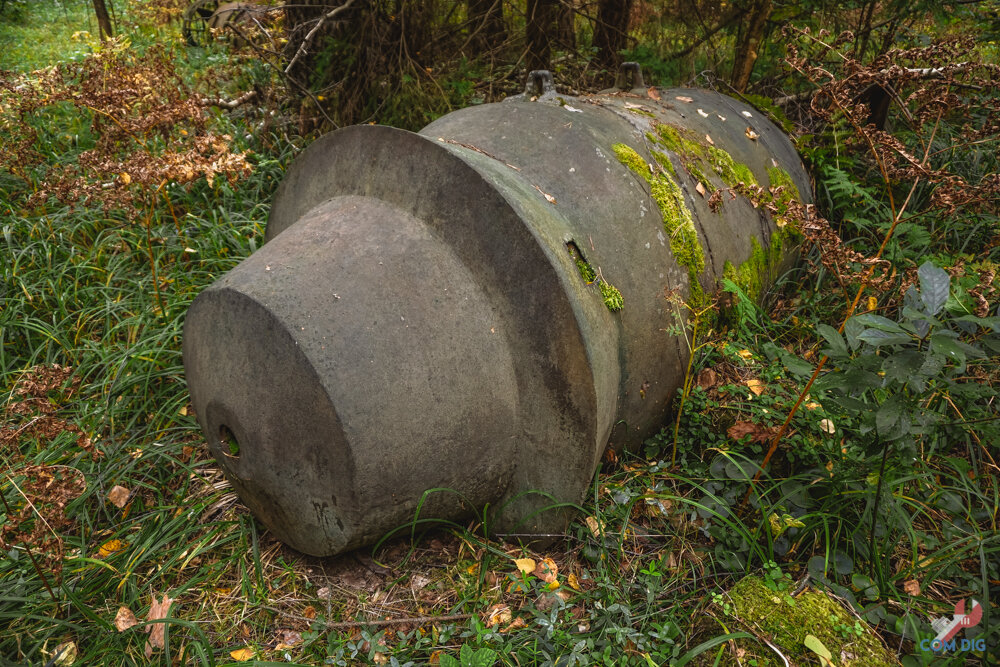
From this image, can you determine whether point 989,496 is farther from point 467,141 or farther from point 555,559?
point 467,141

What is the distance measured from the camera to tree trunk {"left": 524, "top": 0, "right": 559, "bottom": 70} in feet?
15.4

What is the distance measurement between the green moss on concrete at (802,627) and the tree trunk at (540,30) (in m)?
4.25

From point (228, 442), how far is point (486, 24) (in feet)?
12.8

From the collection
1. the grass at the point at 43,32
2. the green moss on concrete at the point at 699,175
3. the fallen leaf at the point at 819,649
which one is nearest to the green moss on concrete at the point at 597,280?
the green moss on concrete at the point at 699,175

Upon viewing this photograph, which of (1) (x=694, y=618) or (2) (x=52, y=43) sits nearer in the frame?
(1) (x=694, y=618)

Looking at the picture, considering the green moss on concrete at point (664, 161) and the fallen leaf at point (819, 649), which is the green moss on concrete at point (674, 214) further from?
the fallen leaf at point (819, 649)

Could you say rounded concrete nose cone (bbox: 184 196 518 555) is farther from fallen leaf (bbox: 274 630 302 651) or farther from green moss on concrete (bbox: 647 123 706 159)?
green moss on concrete (bbox: 647 123 706 159)

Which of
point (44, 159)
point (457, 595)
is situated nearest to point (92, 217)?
point (44, 159)

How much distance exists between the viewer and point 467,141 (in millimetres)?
2303

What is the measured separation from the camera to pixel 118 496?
2.36 metres

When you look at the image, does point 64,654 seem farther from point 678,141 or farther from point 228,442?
point 678,141

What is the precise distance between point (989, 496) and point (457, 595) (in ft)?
6.21

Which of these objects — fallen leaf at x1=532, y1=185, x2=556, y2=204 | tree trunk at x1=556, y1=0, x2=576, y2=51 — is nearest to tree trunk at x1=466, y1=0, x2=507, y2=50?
tree trunk at x1=556, y1=0, x2=576, y2=51

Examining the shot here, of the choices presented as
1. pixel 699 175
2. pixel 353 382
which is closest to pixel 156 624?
pixel 353 382
